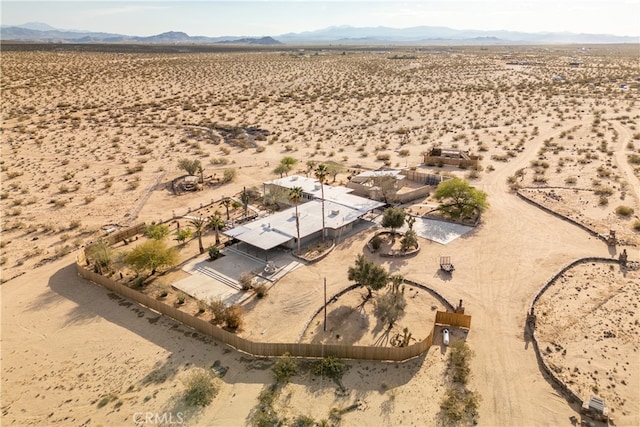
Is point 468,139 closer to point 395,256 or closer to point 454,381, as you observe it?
point 395,256

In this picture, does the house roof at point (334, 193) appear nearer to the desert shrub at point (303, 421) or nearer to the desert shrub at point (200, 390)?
the desert shrub at point (200, 390)

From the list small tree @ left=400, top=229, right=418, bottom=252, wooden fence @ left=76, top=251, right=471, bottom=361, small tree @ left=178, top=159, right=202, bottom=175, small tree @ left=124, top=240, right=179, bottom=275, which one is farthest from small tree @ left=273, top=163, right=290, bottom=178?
wooden fence @ left=76, top=251, right=471, bottom=361

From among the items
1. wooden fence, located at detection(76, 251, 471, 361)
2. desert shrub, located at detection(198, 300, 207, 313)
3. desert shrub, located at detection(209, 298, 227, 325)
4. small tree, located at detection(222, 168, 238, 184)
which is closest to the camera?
wooden fence, located at detection(76, 251, 471, 361)

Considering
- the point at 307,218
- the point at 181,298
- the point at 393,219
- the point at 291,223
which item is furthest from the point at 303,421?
the point at 307,218

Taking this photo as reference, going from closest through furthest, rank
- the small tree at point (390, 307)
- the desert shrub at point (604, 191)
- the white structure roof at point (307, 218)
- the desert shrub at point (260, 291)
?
the small tree at point (390, 307) < the desert shrub at point (260, 291) < the white structure roof at point (307, 218) < the desert shrub at point (604, 191)

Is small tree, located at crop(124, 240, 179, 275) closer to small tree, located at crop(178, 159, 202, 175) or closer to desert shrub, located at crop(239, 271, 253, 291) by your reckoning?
desert shrub, located at crop(239, 271, 253, 291)

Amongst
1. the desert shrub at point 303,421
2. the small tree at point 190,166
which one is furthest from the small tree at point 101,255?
the desert shrub at point 303,421

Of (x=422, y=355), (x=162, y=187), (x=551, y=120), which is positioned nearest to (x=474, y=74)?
(x=551, y=120)
